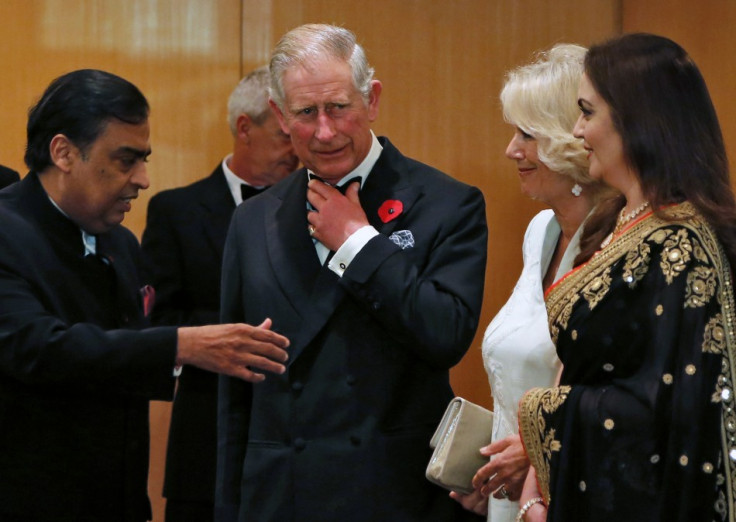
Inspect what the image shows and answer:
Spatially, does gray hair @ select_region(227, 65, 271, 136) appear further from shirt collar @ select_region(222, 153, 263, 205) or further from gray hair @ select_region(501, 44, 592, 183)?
gray hair @ select_region(501, 44, 592, 183)

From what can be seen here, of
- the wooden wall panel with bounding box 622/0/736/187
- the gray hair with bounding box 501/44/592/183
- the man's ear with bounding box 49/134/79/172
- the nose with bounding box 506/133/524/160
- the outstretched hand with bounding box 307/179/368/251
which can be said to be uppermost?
the wooden wall panel with bounding box 622/0/736/187

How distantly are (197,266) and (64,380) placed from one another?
1288 mm

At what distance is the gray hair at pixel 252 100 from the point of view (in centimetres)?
424

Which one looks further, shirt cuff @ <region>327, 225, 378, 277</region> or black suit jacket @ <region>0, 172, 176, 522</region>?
black suit jacket @ <region>0, 172, 176, 522</region>

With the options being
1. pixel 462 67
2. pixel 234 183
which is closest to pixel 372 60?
pixel 462 67

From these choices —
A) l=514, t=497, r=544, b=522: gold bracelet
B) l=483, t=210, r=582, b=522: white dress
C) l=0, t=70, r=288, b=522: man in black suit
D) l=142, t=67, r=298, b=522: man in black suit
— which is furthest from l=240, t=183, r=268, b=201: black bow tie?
l=514, t=497, r=544, b=522: gold bracelet

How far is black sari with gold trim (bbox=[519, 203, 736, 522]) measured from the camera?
2020 mm

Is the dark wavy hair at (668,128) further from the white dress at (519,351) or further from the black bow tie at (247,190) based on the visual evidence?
the black bow tie at (247,190)

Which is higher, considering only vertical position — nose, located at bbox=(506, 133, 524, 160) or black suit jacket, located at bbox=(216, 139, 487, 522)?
nose, located at bbox=(506, 133, 524, 160)

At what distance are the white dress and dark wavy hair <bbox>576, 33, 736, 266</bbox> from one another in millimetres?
605

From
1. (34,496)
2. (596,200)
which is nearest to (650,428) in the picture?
(596,200)

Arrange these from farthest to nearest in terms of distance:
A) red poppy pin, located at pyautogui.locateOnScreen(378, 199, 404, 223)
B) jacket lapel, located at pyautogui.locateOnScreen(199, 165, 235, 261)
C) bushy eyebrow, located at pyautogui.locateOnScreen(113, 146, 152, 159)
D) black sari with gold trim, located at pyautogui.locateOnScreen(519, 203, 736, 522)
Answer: jacket lapel, located at pyautogui.locateOnScreen(199, 165, 235, 261) → bushy eyebrow, located at pyautogui.locateOnScreen(113, 146, 152, 159) → red poppy pin, located at pyautogui.locateOnScreen(378, 199, 404, 223) → black sari with gold trim, located at pyautogui.locateOnScreen(519, 203, 736, 522)

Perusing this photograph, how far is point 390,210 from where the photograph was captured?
264cm

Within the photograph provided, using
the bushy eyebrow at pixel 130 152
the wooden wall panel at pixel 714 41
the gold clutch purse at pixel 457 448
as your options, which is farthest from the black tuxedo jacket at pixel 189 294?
the wooden wall panel at pixel 714 41
